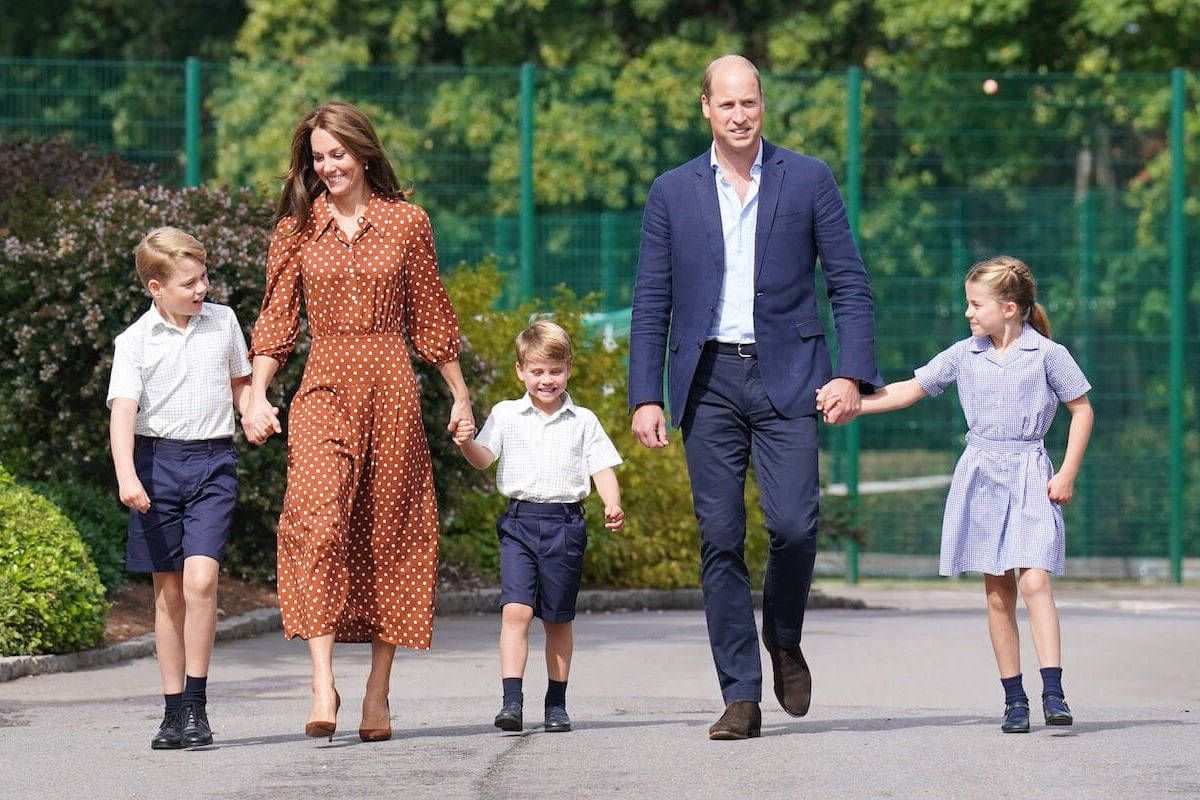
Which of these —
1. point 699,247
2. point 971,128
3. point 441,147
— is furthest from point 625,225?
point 699,247

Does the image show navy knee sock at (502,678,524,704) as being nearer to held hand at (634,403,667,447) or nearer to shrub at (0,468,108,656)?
held hand at (634,403,667,447)

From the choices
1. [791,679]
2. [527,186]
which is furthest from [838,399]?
[527,186]

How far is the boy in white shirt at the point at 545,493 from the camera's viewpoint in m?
7.09

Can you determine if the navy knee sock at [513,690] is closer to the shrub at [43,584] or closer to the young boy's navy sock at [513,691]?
the young boy's navy sock at [513,691]

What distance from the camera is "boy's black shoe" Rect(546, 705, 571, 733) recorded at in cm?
698

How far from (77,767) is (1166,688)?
14.7ft

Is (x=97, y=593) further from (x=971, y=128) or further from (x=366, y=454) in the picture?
(x=971, y=128)

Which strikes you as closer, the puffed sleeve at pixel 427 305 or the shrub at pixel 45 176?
the puffed sleeve at pixel 427 305

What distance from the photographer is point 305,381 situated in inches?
269

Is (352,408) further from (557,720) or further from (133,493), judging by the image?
(557,720)

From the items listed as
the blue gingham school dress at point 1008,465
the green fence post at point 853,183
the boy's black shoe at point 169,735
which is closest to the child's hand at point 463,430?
the boy's black shoe at point 169,735

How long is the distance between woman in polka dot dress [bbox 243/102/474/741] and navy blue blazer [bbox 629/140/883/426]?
2.20 ft

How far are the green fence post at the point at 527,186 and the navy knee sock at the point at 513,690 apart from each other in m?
8.37

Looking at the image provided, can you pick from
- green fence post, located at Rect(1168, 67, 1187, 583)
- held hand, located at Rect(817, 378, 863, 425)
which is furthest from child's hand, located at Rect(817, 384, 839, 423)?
green fence post, located at Rect(1168, 67, 1187, 583)
